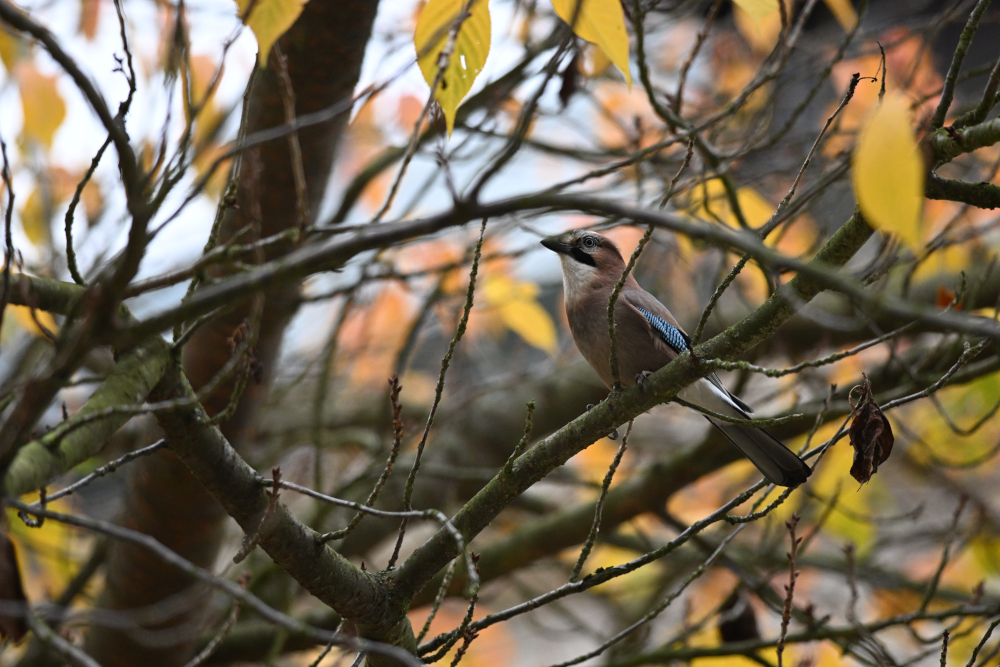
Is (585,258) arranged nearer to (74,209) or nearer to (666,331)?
(666,331)

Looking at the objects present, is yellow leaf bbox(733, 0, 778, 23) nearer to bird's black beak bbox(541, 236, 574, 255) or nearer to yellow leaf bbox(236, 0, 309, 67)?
yellow leaf bbox(236, 0, 309, 67)

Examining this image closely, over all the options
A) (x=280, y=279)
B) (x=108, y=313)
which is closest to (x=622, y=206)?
(x=280, y=279)

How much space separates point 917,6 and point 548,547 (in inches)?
278

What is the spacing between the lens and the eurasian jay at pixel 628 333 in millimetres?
3904

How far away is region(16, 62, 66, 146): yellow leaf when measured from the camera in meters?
4.28

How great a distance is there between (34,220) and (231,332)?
6.83 ft

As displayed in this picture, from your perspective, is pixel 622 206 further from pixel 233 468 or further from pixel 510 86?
pixel 510 86

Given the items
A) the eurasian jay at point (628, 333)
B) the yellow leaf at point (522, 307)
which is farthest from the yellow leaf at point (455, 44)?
the yellow leaf at point (522, 307)

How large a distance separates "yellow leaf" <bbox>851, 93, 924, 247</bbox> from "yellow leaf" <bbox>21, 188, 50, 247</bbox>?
5.15 metres

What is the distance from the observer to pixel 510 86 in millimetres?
4555

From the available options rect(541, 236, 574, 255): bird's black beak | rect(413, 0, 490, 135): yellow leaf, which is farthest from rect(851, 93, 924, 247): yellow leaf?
rect(541, 236, 574, 255): bird's black beak

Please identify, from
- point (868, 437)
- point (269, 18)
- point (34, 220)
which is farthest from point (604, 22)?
point (34, 220)

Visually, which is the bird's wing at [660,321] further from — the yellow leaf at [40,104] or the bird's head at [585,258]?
the yellow leaf at [40,104]

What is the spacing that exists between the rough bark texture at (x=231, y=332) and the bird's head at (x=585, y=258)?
1417mm
